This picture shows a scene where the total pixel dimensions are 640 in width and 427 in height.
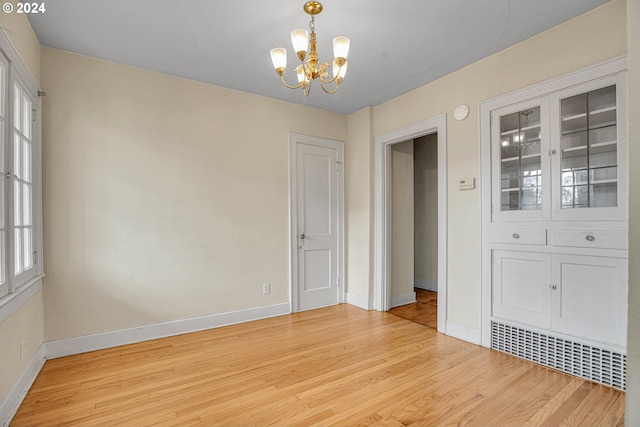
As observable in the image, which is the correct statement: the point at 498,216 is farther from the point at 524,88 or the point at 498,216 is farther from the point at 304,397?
the point at 304,397

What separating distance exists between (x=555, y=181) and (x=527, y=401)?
161cm

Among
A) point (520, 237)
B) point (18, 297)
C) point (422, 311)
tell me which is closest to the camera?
point (18, 297)

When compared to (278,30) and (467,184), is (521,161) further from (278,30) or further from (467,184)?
(278,30)

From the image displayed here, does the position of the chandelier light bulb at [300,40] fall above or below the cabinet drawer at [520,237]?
above

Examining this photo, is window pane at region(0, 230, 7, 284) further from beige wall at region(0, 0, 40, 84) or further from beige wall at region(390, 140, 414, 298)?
beige wall at region(390, 140, 414, 298)

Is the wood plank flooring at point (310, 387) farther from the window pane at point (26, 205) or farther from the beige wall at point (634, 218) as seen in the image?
the beige wall at point (634, 218)

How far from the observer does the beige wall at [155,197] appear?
281 cm

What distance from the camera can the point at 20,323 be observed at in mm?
2160

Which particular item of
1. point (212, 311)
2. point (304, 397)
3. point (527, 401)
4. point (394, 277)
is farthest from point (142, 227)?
point (527, 401)

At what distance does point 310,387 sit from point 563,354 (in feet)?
6.40

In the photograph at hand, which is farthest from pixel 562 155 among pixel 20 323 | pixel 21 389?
Result: pixel 21 389

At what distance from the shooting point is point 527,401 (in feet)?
6.84

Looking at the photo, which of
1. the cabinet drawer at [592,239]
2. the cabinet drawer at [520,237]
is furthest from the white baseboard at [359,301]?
the cabinet drawer at [592,239]

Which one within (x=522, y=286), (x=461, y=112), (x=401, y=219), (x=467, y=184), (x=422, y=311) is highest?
(x=461, y=112)
